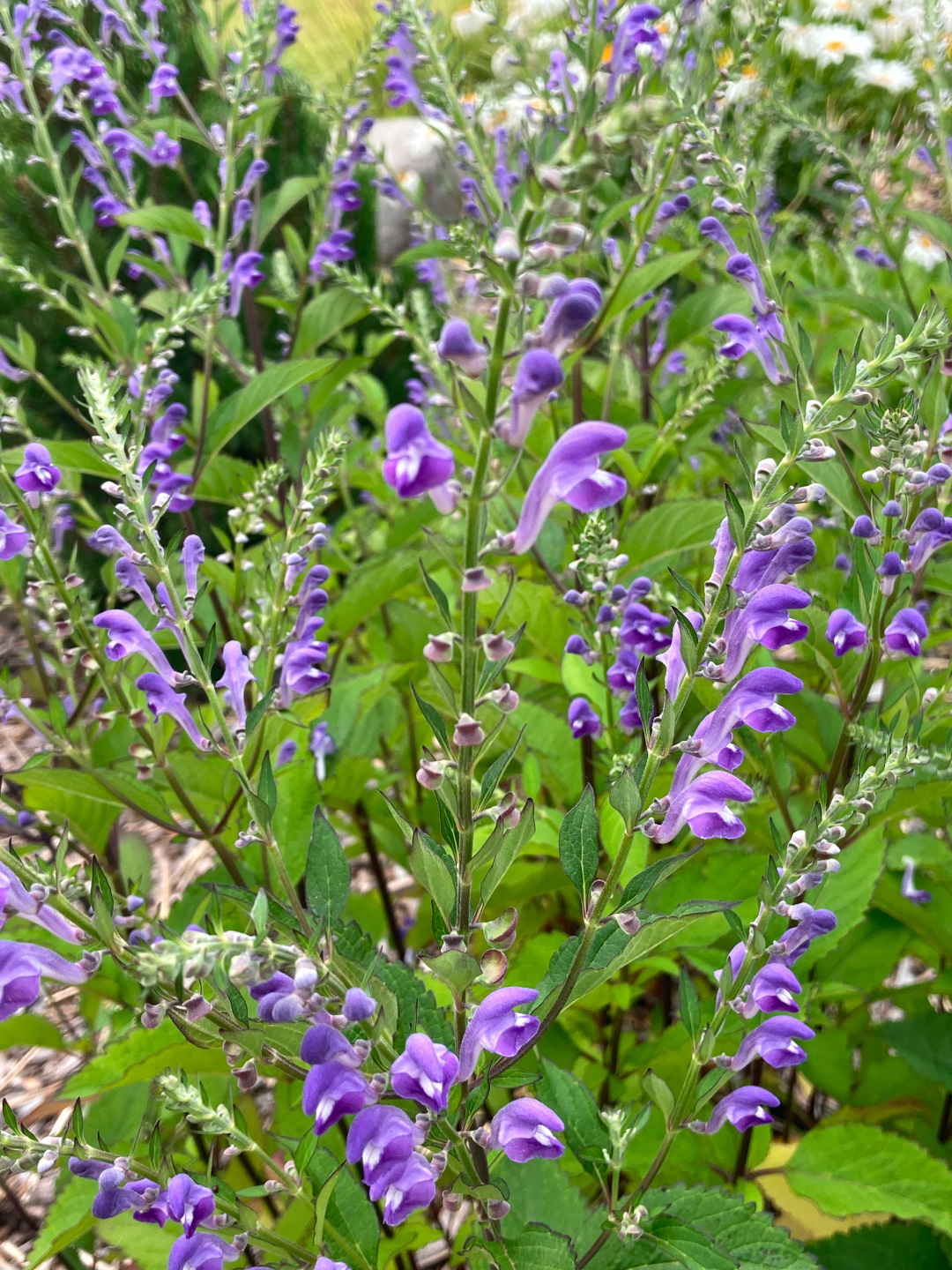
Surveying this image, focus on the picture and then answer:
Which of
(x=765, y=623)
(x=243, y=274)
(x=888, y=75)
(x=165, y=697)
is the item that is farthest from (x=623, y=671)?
(x=888, y=75)

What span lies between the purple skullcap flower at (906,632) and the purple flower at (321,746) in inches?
49.1

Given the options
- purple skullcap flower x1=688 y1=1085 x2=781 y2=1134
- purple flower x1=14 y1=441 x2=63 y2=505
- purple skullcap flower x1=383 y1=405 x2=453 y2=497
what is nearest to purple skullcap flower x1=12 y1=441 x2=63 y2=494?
purple flower x1=14 y1=441 x2=63 y2=505

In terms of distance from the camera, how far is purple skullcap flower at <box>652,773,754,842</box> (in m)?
1.04

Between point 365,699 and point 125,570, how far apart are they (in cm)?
89

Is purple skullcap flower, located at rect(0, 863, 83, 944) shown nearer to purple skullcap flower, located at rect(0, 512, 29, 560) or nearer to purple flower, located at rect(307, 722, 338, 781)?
purple skullcap flower, located at rect(0, 512, 29, 560)

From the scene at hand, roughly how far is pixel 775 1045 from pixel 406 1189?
530mm

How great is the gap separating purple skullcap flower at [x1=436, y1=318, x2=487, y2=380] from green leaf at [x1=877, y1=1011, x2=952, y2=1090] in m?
1.55

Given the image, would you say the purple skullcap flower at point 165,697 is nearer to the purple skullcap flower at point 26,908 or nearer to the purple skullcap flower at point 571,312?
the purple skullcap flower at point 26,908

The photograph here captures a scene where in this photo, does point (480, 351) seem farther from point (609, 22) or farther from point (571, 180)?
point (609, 22)

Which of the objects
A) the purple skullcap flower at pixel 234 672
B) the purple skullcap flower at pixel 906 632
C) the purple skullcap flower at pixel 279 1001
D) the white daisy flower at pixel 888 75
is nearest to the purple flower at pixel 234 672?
the purple skullcap flower at pixel 234 672

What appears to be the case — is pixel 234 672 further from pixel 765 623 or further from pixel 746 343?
pixel 746 343

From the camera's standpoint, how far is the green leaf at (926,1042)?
5.60 feet

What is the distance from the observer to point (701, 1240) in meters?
1.12

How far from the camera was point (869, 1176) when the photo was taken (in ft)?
5.02
